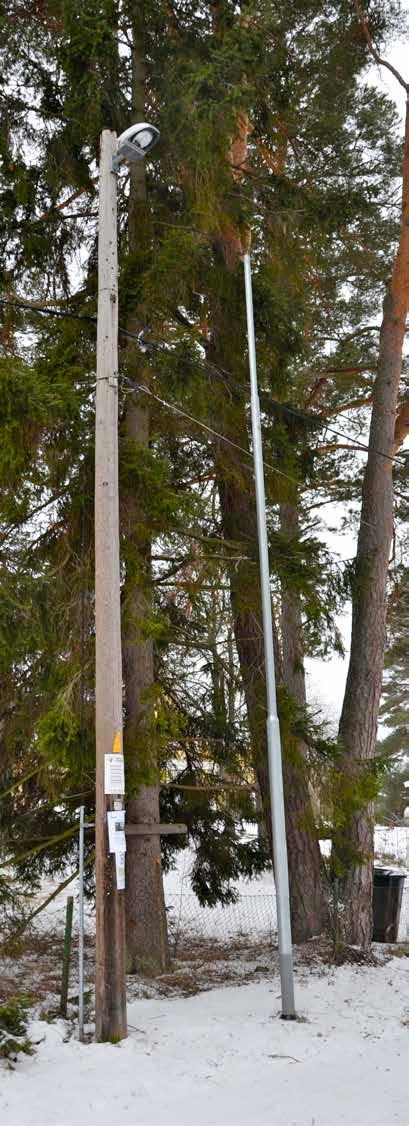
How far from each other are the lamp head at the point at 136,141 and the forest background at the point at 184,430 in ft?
4.86

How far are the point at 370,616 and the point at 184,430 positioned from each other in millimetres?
3361

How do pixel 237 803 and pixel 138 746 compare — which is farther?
pixel 237 803

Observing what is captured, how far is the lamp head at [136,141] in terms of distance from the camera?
7449mm

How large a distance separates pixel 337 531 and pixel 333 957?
7.73 meters

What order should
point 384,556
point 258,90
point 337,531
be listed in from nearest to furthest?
point 258,90, point 384,556, point 337,531

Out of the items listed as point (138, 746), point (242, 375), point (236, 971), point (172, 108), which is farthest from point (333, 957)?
point (172, 108)

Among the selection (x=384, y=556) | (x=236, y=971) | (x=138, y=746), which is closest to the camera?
(x=138, y=746)

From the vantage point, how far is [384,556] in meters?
11.7

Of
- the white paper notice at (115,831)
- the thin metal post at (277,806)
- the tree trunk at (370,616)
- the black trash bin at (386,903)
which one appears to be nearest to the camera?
the white paper notice at (115,831)

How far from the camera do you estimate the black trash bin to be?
11.9 metres

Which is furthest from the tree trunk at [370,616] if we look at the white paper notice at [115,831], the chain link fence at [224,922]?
the white paper notice at [115,831]

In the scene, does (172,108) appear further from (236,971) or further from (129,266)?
(236,971)

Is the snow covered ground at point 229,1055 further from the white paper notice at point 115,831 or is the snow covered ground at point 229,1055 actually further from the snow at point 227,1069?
the white paper notice at point 115,831

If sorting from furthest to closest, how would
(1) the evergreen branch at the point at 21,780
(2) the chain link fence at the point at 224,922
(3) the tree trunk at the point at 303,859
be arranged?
(2) the chain link fence at the point at 224,922, (3) the tree trunk at the point at 303,859, (1) the evergreen branch at the point at 21,780
